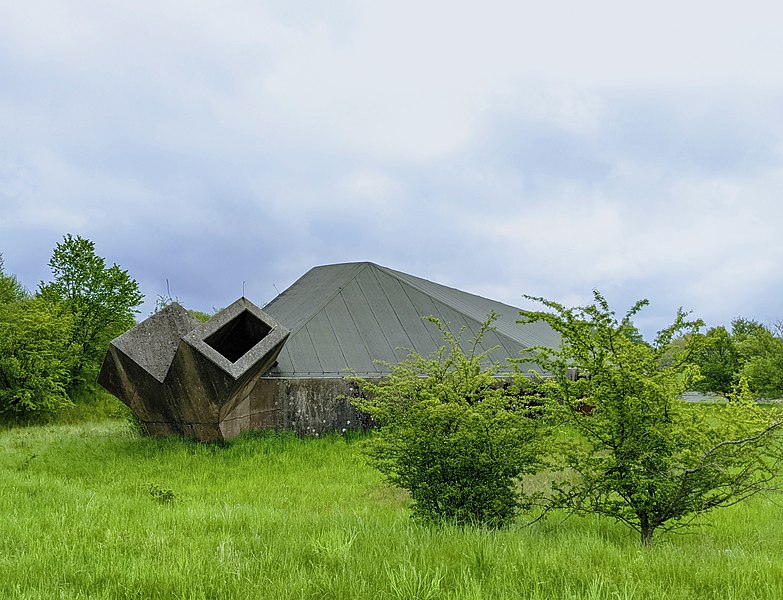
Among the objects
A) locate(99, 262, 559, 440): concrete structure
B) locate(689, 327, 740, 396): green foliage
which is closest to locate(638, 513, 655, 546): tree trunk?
locate(99, 262, 559, 440): concrete structure

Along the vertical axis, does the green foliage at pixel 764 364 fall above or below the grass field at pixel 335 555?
above

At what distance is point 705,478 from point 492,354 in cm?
1092

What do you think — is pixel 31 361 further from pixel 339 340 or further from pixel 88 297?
pixel 339 340

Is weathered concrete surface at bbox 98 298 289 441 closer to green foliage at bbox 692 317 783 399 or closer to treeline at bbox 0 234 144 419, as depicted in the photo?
treeline at bbox 0 234 144 419

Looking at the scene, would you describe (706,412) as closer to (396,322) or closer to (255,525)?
(255,525)

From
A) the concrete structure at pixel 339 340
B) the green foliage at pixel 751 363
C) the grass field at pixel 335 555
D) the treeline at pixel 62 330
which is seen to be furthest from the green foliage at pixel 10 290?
the green foliage at pixel 751 363

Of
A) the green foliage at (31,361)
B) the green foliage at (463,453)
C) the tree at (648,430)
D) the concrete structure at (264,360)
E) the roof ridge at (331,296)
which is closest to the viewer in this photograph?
the tree at (648,430)

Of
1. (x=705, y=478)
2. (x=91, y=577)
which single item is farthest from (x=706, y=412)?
(x=91, y=577)

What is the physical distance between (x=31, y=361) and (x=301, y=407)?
1233cm

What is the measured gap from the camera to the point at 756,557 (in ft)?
14.7

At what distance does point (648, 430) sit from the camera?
534 cm

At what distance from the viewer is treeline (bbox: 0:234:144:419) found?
65.3 ft

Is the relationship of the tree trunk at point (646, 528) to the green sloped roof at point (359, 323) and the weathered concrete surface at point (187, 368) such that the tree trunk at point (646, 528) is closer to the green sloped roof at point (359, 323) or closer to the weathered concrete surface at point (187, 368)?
the weathered concrete surface at point (187, 368)

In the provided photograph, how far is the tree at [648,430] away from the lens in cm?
527
